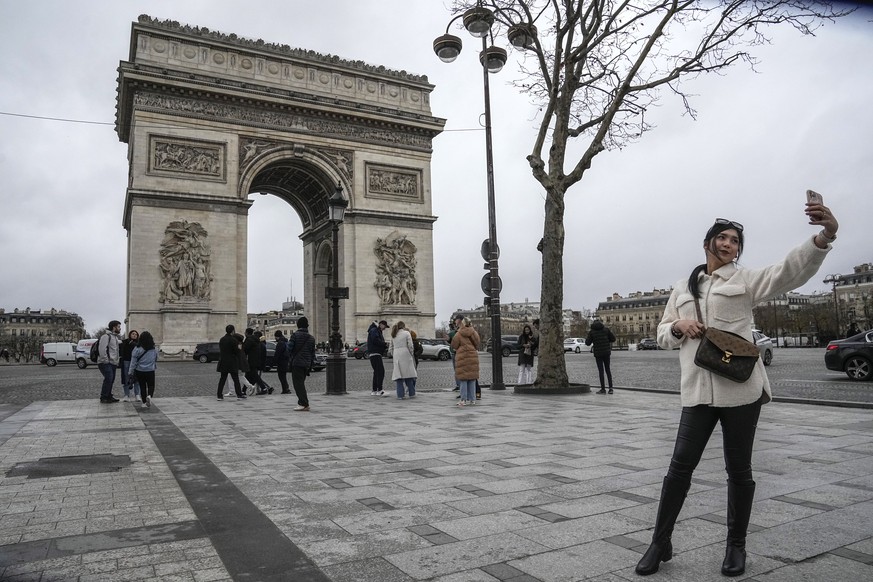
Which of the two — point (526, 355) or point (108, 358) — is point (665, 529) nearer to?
point (108, 358)

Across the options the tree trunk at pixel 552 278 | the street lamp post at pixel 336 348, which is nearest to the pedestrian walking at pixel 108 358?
the street lamp post at pixel 336 348


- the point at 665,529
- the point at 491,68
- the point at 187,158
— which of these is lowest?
the point at 665,529

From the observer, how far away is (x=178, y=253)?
3161cm

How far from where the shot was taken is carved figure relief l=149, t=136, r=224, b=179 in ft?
104

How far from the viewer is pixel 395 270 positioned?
121ft

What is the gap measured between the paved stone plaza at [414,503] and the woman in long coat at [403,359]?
15.9 feet

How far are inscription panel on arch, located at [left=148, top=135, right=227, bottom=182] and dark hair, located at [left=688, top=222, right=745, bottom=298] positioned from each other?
3243 cm

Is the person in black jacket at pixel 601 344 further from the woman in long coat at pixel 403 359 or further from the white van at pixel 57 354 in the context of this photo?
the white van at pixel 57 354

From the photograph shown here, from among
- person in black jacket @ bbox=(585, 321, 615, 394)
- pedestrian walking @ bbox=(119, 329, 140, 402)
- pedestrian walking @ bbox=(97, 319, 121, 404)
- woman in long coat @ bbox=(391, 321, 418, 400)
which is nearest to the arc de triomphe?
pedestrian walking @ bbox=(119, 329, 140, 402)

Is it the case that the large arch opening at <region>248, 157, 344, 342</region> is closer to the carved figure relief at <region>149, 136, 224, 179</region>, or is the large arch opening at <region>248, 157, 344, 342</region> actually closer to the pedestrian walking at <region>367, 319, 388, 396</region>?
the carved figure relief at <region>149, 136, 224, 179</region>

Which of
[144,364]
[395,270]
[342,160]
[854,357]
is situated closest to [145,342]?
[144,364]

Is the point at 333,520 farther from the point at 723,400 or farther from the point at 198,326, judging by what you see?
the point at 198,326

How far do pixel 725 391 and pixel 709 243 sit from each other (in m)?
0.73

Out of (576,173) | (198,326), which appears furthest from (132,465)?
(198,326)
